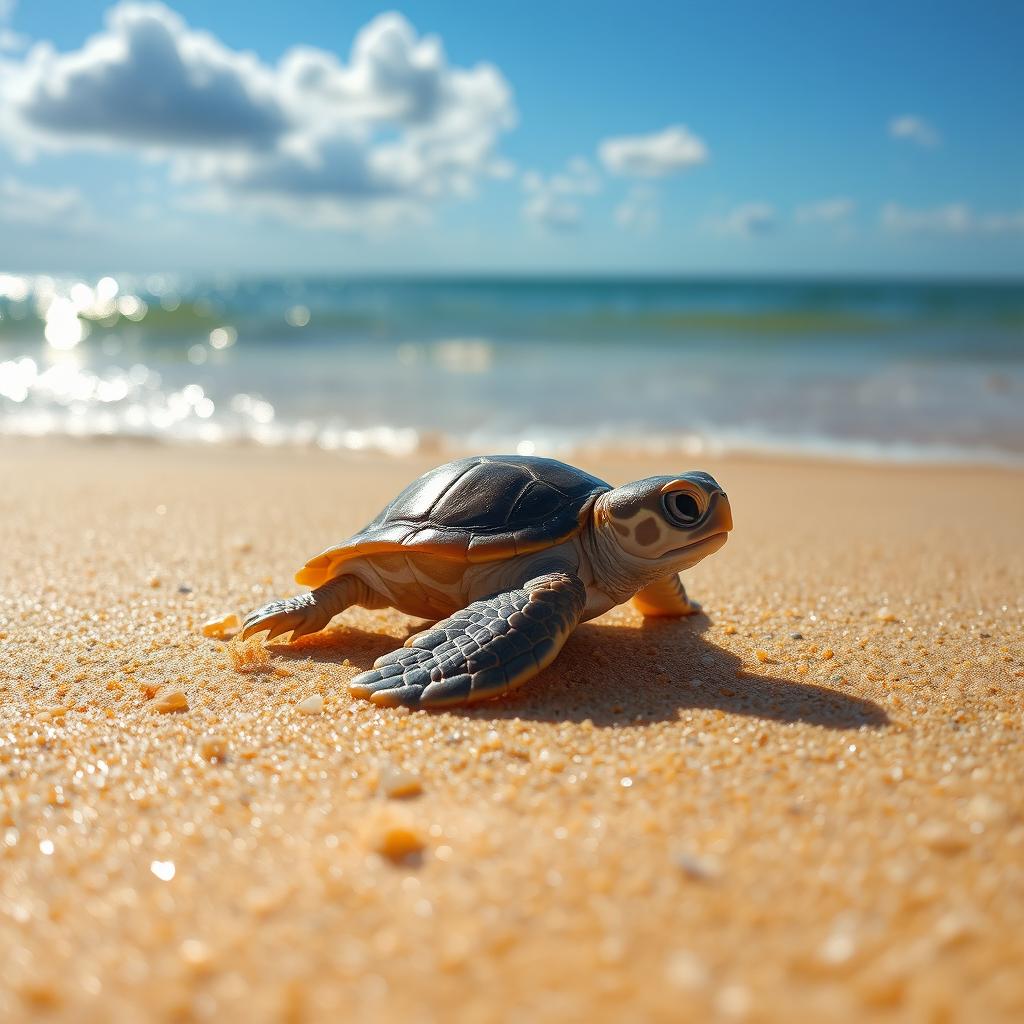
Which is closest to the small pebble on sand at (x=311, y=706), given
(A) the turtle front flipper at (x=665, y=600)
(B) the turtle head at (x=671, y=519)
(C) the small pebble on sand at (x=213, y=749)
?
(C) the small pebble on sand at (x=213, y=749)

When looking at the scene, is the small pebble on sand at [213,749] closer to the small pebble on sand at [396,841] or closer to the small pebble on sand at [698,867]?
the small pebble on sand at [396,841]

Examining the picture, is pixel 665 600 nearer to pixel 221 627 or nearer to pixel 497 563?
pixel 497 563

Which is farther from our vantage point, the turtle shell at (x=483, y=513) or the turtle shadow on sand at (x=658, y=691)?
the turtle shell at (x=483, y=513)

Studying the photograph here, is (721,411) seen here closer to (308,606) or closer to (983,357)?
(308,606)

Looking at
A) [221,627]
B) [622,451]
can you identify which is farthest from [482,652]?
[622,451]

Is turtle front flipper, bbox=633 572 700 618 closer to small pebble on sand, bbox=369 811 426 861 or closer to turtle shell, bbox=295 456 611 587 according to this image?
turtle shell, bbox=295 456 611 587

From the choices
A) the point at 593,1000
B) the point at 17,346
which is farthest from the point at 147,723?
the point at 17,346
